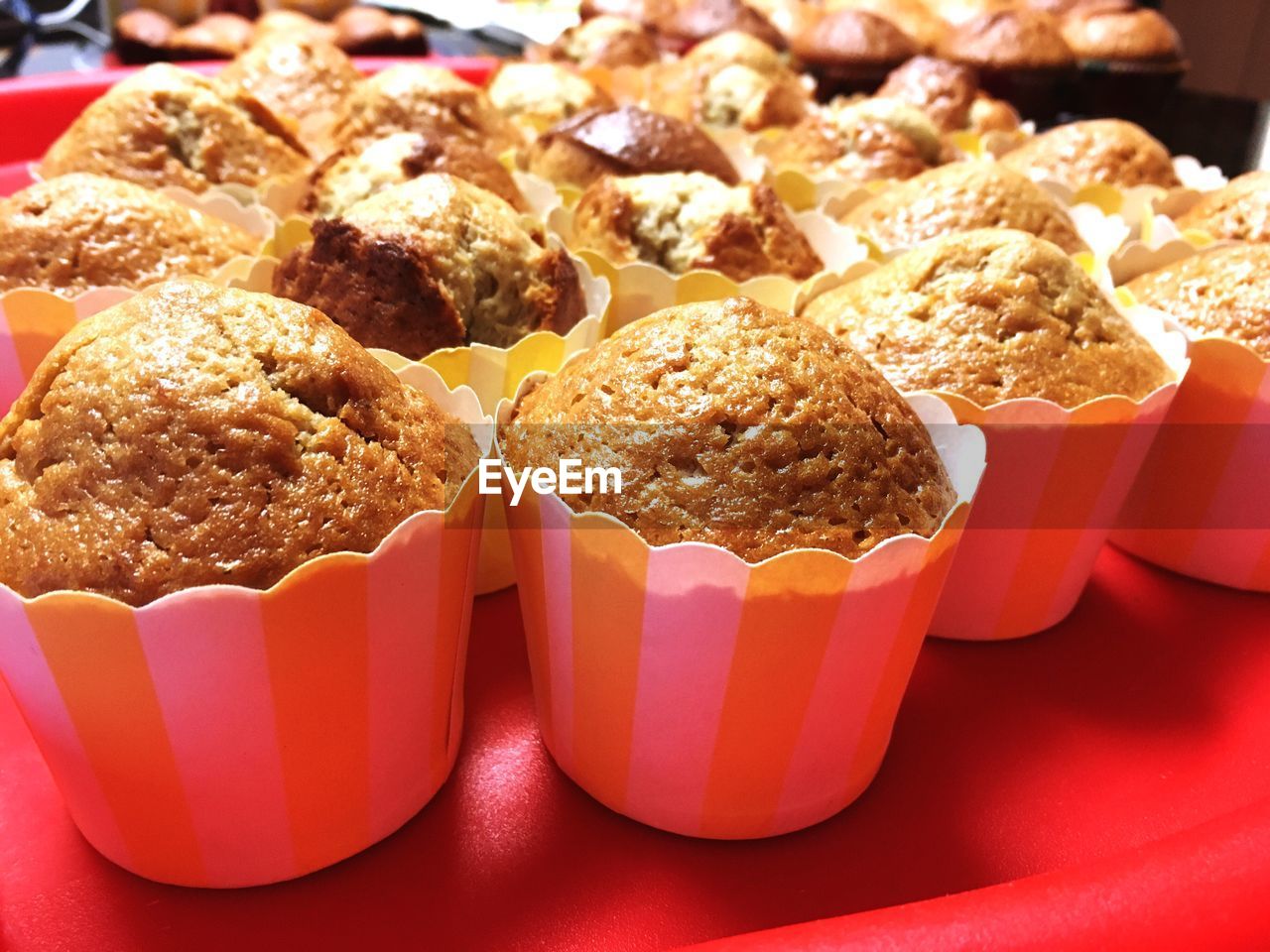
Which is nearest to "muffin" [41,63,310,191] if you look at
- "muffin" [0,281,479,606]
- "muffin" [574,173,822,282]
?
"muffin" [574,173,822,282]

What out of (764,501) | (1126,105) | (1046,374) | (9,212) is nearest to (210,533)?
(764,501)

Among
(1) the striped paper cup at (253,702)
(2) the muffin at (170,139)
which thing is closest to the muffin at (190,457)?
(1) the striped paper cup at (253,702)

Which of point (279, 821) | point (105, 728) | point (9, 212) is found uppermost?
point (9, 212)

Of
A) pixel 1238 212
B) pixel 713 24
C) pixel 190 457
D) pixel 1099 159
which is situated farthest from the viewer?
pixel 713 24

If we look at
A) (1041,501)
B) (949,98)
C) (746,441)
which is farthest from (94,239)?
(949,98)

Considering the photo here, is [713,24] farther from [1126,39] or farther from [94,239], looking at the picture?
[94,239]

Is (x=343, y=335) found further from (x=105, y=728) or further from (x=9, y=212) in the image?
(x=9, y=212)
